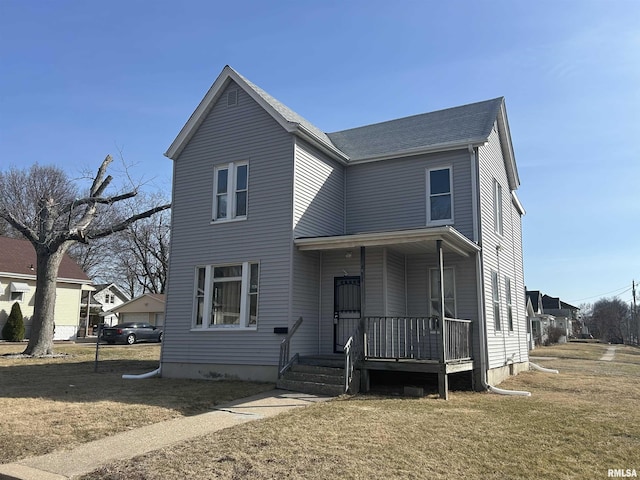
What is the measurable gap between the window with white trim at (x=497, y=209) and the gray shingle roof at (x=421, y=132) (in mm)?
2068

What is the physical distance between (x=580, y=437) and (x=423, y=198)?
8.21 m

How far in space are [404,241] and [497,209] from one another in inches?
231

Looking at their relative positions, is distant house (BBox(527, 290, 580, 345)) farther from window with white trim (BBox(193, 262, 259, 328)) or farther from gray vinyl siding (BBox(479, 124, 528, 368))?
window with white trim (BBox(193, 262, 259, 328))

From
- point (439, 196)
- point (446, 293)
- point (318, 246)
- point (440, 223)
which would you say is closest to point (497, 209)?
point (439, 196)

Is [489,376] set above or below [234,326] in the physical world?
below

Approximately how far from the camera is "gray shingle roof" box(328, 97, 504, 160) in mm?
14562

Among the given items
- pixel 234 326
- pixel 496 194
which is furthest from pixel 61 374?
pixel 496 194

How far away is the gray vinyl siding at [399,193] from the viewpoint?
1379 centimetres

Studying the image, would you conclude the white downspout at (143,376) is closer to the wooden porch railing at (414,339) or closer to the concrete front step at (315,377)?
the concrete front step at (315,377)

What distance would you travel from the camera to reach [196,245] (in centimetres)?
1426

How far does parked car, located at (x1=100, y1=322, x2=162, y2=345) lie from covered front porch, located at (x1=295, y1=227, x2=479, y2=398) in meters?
19.8

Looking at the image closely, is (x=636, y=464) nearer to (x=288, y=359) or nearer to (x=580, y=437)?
(x=580, y=437)

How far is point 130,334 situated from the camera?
98.3 feet

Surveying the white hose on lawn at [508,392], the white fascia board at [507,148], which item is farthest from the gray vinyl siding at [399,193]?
the white hose on lawn at [508,392]
